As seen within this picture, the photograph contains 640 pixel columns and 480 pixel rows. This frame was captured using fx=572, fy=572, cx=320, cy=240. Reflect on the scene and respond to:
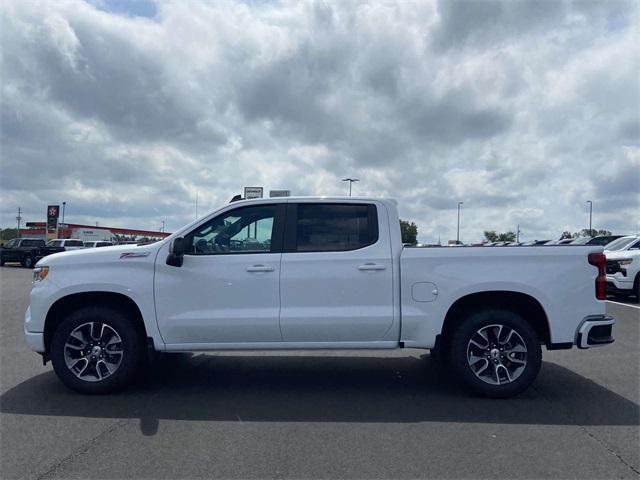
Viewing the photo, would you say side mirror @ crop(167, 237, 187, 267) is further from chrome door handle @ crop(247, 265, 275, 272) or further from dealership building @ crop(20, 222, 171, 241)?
dealership building @ crop(20, 222, 171, 241)

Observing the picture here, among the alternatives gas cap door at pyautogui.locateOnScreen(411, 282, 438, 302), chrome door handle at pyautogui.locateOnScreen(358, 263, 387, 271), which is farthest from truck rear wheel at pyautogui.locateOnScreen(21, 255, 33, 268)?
gas cap door at pyautogui.locateOnScreen(411, 282, 438, 302)

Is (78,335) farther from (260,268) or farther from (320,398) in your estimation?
(320,398)

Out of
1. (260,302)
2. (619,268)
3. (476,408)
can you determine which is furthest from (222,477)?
(619,268)

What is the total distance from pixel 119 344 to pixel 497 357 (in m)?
3.83

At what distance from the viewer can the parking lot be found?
161 inches

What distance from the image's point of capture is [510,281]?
18.7 ft

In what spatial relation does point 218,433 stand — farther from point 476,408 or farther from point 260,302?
point 476,408

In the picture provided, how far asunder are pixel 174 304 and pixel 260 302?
0.87m

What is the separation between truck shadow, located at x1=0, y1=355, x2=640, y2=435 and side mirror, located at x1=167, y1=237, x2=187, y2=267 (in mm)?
1374

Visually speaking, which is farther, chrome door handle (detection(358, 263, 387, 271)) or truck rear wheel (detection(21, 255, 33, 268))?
truck rear wheel (detection(21, 255, 33, 268))

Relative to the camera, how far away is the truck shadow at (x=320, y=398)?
205 inches

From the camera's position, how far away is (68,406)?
549 cm

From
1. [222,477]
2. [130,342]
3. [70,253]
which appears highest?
[70,253]

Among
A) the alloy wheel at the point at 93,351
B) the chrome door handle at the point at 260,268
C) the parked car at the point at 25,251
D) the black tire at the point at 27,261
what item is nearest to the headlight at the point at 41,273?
the alloy wheel at the point at 93,351
